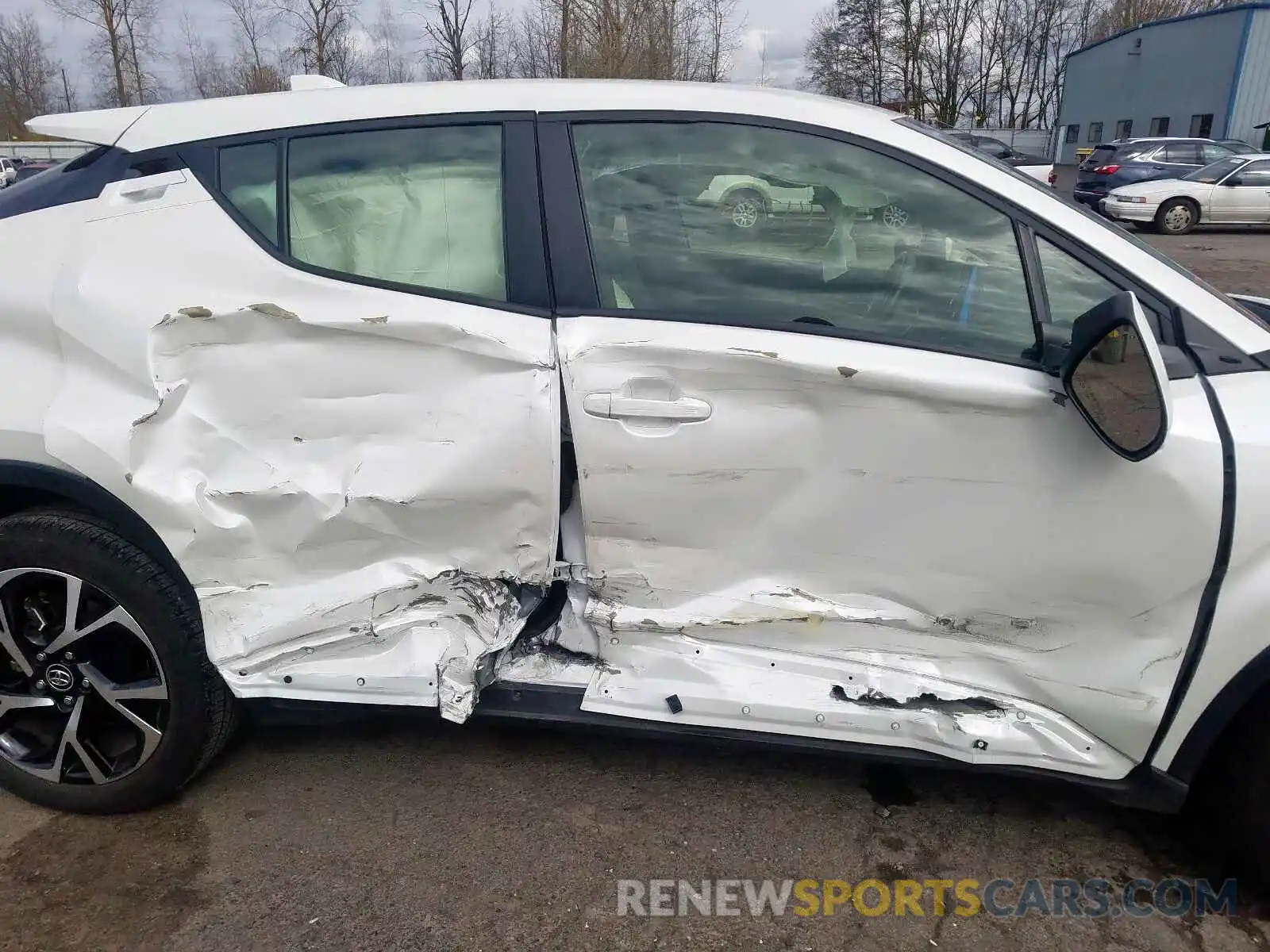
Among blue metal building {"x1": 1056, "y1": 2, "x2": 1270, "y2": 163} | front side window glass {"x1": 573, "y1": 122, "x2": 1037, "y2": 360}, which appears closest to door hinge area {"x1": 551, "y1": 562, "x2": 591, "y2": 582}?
front side window glass {"x1": 573, "y1": 122, "x2": 1037, "y2": 360}

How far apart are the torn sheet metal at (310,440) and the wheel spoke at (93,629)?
0.19 m

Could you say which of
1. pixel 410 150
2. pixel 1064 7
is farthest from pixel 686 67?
pixel 1064 7

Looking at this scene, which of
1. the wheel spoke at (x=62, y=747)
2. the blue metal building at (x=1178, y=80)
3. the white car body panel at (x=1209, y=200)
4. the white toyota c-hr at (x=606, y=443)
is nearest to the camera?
the white toyota c-hr at (x=606, y=443)

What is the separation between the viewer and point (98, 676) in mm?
2445

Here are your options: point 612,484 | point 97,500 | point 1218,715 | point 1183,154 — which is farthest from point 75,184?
point 1183,154

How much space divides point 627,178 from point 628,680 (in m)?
1.30

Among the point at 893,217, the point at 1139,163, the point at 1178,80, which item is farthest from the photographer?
the point at 1178,80

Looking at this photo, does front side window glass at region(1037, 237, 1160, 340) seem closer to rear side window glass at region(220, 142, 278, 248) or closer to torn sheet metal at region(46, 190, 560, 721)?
torn sheet metal at region(46, 190, 560, 721)

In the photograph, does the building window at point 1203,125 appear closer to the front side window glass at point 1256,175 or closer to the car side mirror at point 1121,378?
the front side window glass at point 1256,175

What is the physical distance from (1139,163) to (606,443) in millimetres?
Answer: 20062

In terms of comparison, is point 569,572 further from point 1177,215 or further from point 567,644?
point 1177,215

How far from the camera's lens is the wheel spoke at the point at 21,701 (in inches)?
97.7

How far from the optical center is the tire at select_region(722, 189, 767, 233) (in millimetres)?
2281

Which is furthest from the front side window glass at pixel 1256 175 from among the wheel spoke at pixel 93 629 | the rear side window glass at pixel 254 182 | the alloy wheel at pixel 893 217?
the wheel spoke at pixel 93 629
